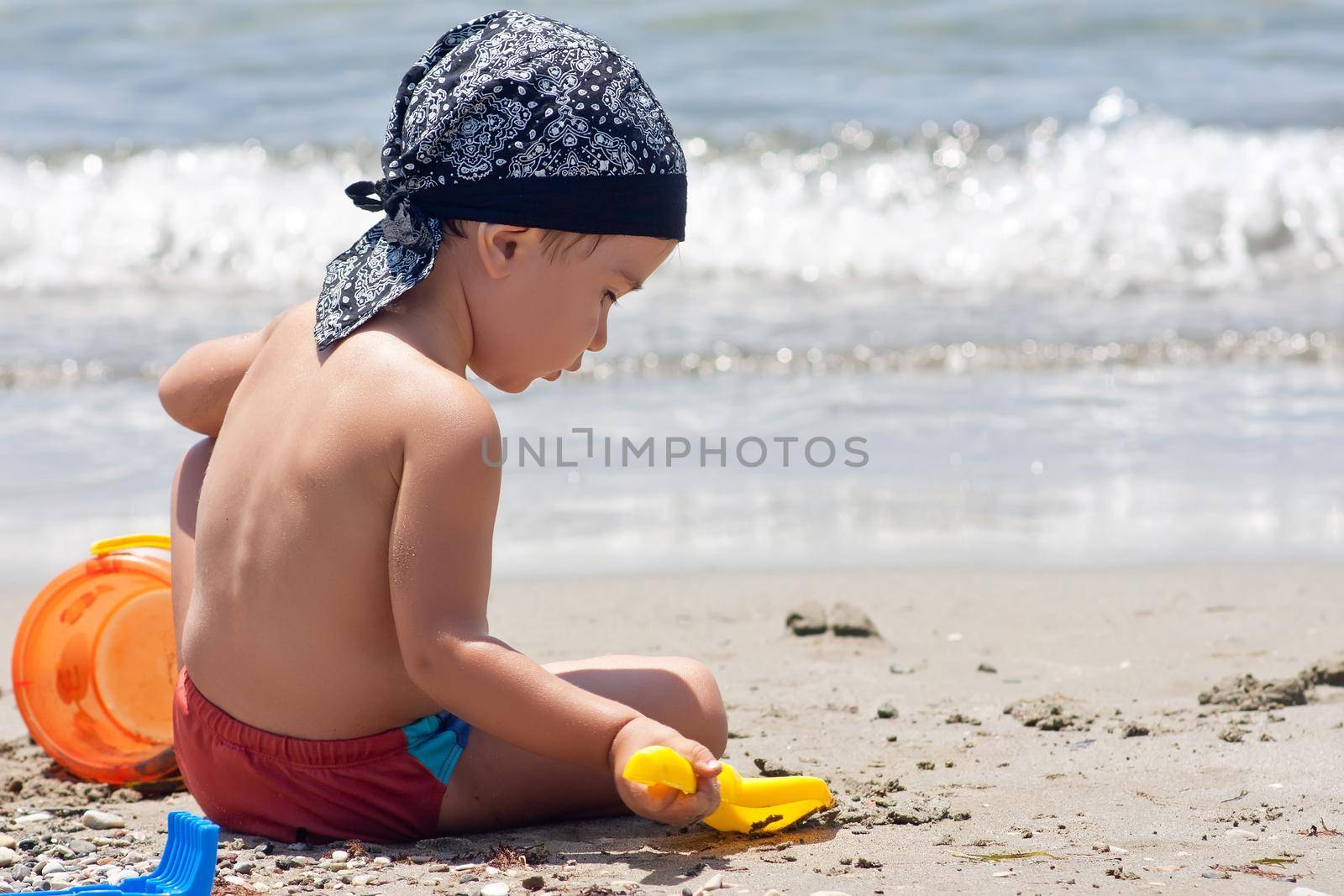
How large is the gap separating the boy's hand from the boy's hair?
64 cm

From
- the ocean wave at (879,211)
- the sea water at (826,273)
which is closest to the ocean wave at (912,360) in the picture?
the sea water at (826,273)

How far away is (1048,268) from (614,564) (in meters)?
4.47

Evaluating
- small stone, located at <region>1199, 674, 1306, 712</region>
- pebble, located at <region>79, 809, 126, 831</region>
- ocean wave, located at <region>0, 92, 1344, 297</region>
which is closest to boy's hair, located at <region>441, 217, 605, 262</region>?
pebble, located at <region>79, 809, 126, 831</region>

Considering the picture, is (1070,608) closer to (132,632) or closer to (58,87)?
(132,632)

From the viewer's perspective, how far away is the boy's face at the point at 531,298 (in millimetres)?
2000

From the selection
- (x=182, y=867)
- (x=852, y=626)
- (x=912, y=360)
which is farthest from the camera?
(x=912, y=360)

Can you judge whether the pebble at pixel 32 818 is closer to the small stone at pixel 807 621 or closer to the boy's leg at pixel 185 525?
the boy's leg at pixel 185 525

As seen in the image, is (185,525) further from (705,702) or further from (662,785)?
(662,785)

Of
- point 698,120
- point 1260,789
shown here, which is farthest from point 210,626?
point 698,120

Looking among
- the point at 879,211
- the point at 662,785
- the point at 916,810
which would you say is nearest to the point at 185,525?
the point at 662,785

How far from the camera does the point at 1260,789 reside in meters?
2.20

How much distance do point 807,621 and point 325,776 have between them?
1.30 m

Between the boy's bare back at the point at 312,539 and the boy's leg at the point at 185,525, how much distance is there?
20cm

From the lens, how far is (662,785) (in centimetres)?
180
